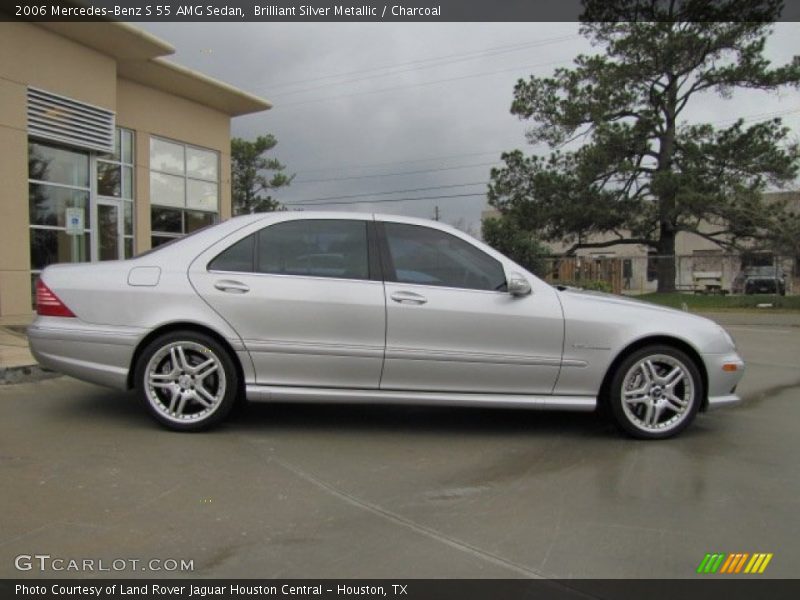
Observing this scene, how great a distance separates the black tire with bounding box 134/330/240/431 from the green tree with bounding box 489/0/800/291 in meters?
25.6

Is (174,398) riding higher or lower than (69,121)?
lower

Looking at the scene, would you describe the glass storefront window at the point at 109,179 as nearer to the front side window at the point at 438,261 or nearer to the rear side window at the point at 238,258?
the rear side window at the point at 238,258

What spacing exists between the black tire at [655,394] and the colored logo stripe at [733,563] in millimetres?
1855

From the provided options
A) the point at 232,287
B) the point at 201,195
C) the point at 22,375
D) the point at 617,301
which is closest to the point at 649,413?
the point at 617,301

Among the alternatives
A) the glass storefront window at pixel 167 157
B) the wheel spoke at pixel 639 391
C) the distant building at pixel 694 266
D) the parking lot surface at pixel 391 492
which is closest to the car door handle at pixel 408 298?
the parking lot surface at pixel 391 492

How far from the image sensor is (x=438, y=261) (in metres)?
5.18

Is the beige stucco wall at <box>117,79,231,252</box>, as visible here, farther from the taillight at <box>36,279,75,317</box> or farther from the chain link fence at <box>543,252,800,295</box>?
the chain link fence at <box>543,252,800,295</box>

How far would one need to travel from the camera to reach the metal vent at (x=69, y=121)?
12.7 meters

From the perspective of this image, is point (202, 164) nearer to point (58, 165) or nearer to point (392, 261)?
point (58, 165)

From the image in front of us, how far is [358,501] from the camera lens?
3869mm

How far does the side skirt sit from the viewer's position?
16.4 feet

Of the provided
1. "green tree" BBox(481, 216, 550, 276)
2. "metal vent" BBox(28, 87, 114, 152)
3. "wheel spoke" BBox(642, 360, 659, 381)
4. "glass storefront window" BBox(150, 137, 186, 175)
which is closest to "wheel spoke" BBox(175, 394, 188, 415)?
"wheel spoke" BBox(642, 360, 659, 381)

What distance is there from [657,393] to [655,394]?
0.06 feet

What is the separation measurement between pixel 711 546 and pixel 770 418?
318cm
